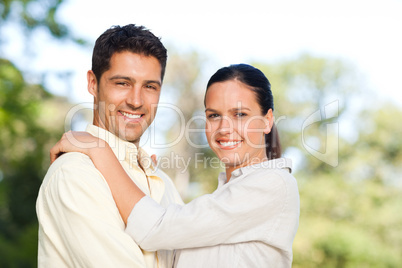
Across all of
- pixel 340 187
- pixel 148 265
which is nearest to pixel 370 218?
pixel 340 187

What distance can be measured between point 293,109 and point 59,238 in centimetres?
1963

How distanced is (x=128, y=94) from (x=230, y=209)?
0.88 metres

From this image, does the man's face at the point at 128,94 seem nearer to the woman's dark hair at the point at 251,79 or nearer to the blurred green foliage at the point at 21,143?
the woman's dark hair at the point at 251,79

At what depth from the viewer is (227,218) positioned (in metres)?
2.07

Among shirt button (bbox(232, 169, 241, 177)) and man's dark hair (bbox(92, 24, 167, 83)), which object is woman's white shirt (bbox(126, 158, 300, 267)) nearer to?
shirt button (bbox(232, 169, 241, 177))

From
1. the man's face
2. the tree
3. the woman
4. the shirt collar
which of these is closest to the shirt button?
the woman

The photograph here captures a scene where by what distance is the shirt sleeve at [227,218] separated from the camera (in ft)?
6.56

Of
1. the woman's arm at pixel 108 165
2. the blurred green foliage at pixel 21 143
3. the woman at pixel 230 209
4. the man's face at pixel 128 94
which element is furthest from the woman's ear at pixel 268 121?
the blurred green foliage at pixel 21 143

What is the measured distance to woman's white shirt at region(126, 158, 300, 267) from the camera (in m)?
2.01

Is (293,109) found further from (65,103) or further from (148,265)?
(148,265)

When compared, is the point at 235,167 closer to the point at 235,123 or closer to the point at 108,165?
the point at 235,123

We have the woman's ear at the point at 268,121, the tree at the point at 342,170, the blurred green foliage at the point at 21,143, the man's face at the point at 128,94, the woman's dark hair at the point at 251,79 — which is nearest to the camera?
the man's face at the point at 128,94

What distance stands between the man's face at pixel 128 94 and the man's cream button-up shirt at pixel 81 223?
413mm

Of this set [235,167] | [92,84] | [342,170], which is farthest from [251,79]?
[342,170]
